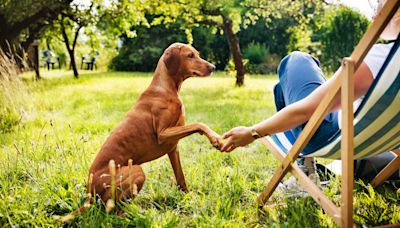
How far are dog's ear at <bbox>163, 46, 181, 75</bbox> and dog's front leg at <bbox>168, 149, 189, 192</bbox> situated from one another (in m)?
0.54

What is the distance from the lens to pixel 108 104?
7.14 m

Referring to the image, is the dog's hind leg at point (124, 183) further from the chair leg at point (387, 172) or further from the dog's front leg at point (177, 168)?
the chair leg at point (387, 172)

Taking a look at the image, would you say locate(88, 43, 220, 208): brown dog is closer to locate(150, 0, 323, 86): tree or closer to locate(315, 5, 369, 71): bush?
locate(150, 0, 323, 86): tree

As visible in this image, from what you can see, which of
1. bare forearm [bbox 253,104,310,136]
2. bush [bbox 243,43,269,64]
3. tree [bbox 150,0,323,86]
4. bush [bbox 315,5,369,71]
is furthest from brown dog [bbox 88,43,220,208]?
bush [bbox 243,43,269,64]

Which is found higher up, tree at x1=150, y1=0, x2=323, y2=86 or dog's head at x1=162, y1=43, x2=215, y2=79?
tree at x1=150, y1=0, x2=323, y2=86

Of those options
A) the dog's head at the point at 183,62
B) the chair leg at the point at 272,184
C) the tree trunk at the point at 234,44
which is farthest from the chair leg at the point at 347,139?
the tree trunk at the point at 234,44

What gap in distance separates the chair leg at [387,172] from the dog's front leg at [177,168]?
132cm

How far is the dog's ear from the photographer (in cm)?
248

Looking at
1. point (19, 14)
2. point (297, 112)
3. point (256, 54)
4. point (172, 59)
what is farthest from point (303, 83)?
point (256, 54)

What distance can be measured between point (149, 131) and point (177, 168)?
0.42 meters

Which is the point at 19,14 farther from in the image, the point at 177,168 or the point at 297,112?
the point at 297,112

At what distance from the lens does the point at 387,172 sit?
273 centimetres

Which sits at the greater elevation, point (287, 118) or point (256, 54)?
point (256, 54)

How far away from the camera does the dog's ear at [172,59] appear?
8.13ft
